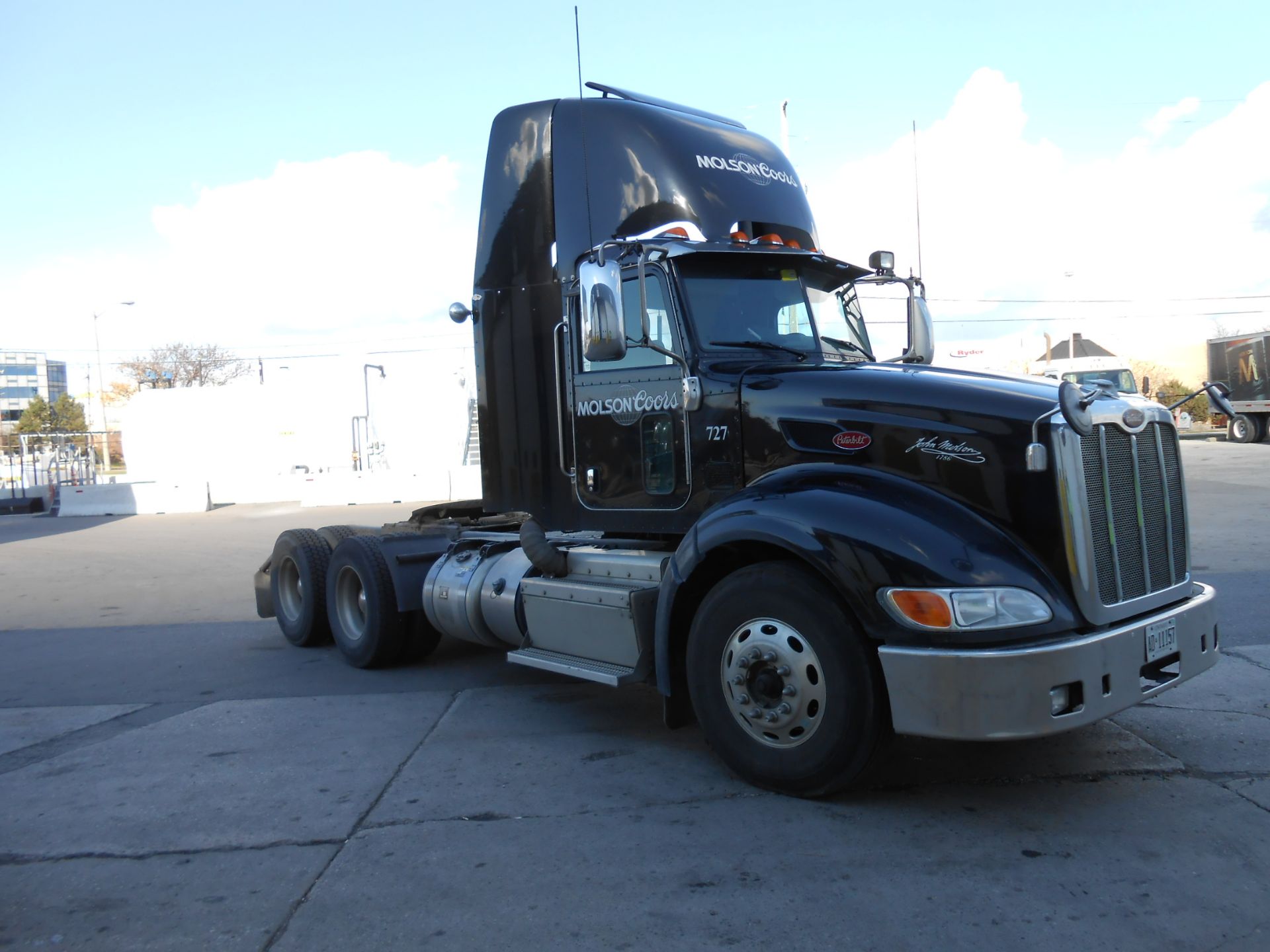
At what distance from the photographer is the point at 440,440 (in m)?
35.0

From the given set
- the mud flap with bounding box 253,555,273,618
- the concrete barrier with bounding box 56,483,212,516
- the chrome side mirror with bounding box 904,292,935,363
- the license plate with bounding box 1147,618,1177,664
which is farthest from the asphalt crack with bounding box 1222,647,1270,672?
the concrete barrier with bounding box 56,483,212,516

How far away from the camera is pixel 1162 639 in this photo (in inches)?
172

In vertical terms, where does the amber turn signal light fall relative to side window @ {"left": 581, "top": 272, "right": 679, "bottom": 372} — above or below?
below

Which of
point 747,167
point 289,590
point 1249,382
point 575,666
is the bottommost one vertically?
point 575,666

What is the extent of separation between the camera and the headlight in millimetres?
4004

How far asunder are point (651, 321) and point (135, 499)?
88.7 feet

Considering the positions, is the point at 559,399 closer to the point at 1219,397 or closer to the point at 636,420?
the point at 636,420

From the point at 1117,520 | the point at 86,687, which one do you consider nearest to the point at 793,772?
the point at 1117,520

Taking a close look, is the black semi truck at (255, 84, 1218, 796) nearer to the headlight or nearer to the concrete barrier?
the headlight

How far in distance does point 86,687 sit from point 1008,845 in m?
6.60

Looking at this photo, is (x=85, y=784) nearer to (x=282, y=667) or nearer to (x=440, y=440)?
(x=282, y=667)

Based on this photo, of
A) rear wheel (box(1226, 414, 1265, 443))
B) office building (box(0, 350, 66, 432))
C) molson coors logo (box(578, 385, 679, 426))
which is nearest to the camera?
molson coors logo (box(578, 385, 679, 426))
